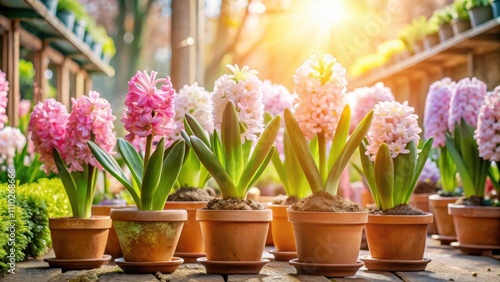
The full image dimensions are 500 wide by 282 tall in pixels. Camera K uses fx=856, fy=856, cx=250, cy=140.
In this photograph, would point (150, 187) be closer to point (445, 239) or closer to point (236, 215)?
point (236, 215)

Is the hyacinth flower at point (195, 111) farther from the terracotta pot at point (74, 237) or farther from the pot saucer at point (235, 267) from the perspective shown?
the pot saucer at point (235, 267)

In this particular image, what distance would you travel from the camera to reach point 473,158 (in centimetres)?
543

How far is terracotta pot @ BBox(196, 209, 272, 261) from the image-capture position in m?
3.92

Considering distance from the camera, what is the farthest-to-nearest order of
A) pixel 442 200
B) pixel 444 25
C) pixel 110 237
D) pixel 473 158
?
pixel 444 25 < pixel 442 200 < pixel 473 158 < pixel 110 237

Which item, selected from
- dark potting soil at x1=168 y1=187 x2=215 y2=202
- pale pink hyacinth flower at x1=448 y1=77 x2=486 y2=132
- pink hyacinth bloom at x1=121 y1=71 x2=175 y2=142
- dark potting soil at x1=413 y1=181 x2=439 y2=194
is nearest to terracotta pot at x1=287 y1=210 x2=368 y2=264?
pink hyacinth bloom at x1=121 y1=71 x2=175 y2=142

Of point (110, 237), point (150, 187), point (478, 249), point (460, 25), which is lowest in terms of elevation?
point (478, 249)

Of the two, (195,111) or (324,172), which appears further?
(195,111)

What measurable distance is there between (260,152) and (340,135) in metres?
0.40

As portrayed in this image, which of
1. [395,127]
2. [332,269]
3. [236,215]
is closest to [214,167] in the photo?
[236,215]

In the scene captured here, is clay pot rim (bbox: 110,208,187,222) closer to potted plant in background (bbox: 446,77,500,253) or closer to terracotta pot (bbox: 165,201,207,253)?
terracotta pot (bbox: 165,201,207,253)

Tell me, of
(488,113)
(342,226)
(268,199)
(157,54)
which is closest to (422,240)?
(342,226)

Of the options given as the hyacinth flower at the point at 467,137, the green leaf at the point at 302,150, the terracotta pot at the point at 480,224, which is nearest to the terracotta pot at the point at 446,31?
the hyacinth flower at the point at 467,137

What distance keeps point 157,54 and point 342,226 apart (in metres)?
35.7

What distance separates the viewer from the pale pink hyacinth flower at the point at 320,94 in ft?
13.5
